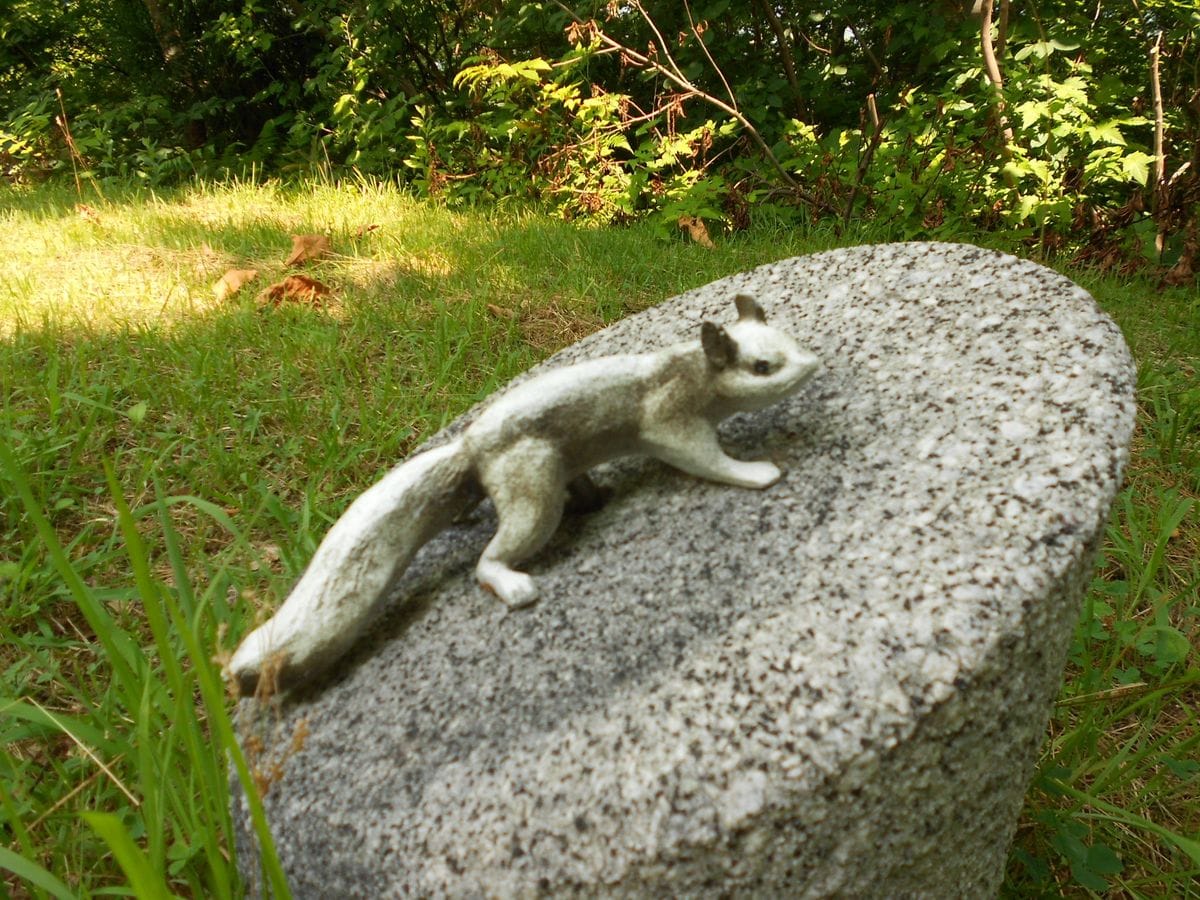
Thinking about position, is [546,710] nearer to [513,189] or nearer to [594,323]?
[594,323]

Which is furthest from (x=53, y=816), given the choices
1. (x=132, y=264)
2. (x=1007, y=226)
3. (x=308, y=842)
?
(x=1007, y=226)

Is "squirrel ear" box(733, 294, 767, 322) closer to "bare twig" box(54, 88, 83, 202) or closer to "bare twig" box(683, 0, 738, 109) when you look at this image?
"bare twig" box(683, 0, 738, 109)

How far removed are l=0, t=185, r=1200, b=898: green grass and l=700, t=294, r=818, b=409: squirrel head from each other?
81 cm

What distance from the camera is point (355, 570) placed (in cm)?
121

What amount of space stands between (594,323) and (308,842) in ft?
7.77

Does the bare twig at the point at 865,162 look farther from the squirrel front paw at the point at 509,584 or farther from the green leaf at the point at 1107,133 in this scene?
the squirrel front paw at the point at 509,584

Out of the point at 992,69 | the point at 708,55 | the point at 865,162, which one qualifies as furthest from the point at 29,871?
the point at 708,55

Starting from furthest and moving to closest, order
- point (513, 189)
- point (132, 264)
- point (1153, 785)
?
point (513, 189) < point (132, 264) < point (1153, 785)

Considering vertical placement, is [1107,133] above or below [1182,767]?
above

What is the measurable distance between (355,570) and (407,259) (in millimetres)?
2686

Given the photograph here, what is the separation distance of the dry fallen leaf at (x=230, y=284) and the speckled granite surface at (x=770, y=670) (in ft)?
7.54

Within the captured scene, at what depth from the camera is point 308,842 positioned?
3.55ft

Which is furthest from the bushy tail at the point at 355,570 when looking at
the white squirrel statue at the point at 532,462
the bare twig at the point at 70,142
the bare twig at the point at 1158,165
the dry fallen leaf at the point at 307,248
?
the bare twig at the point at 70,142

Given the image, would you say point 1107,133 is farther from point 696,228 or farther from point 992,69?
point 696,228
